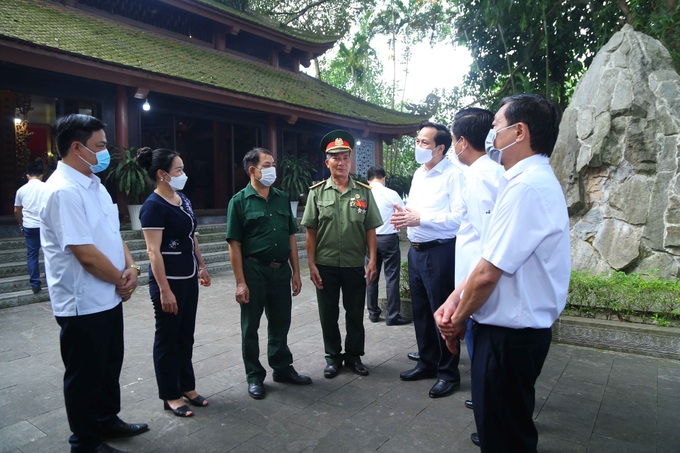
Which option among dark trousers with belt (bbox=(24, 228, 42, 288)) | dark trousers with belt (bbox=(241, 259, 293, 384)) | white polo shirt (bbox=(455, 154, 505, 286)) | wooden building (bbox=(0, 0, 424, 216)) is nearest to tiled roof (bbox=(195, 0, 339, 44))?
wooden building (bbox=(0, 0, 424, 216))

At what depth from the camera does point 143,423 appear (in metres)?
2.88

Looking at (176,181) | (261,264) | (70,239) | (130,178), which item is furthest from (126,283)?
(130,178)

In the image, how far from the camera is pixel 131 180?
884cm

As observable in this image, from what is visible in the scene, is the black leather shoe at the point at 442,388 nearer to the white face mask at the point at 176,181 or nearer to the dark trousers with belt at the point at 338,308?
the dark trousers with belt at the point at 338,308

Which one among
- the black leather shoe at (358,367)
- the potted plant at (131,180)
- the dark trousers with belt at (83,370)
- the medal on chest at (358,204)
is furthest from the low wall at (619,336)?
the potted plant at (131,180)

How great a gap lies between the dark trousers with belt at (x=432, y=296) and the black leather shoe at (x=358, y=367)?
46 cm

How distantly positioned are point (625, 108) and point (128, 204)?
29.7 ft

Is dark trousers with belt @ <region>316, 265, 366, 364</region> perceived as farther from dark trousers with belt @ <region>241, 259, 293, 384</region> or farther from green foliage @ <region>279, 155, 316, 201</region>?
green foliage @ <region>279, 155, 316, 201</region>

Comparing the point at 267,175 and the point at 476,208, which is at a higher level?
the point at 267,175

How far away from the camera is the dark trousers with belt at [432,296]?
3.40m

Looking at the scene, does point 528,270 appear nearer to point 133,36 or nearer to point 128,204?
point 128,204

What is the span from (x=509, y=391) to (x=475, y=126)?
175 cm

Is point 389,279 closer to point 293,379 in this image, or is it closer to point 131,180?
point 293,379

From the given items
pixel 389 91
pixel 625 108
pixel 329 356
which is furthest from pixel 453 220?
pixel 389 91
